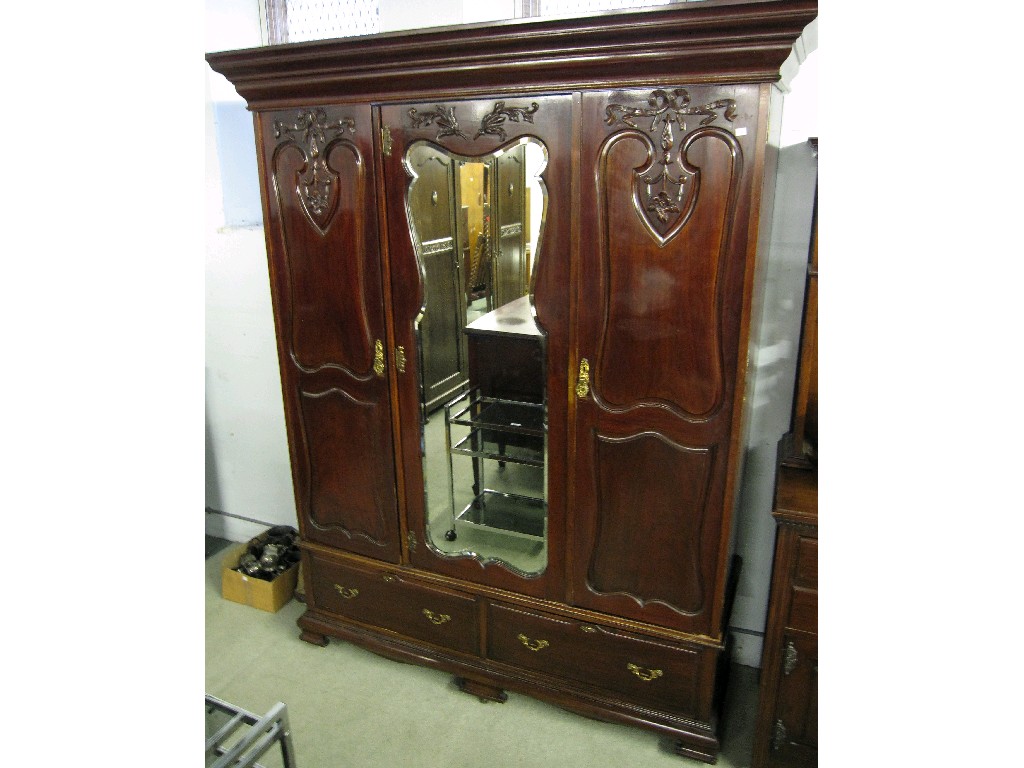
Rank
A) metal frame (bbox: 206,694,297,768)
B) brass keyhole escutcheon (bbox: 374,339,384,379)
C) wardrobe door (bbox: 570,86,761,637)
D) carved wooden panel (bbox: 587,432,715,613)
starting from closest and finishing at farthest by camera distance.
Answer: metal frame (bbox: 206,694,297,768) → wardrobe door (bbox: 570,86,761,637) → carved wooden panel (bbox: 587,432,715,613) → brass keyhole escutcheon (bbox: 374,339,384,379)

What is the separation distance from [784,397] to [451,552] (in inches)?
42.3

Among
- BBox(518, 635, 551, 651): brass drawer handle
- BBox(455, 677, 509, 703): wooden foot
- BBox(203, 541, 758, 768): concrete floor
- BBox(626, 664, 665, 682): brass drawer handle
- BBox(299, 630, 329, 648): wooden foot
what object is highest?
BBox(518, 635, 551, 651): brass drawer handle

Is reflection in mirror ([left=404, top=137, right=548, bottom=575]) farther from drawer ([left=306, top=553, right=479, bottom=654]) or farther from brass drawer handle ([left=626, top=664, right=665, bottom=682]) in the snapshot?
brass drawer handle ([left=626, top=664, right=665, bottom=682])

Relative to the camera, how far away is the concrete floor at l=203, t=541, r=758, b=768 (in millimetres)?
1706

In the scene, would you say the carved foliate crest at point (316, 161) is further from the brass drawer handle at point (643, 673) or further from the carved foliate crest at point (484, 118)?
the brass drawer handle at point (643, 673)

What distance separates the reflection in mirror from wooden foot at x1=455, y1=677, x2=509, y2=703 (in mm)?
426

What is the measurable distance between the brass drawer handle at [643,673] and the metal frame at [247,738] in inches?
35.0

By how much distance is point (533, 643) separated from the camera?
1.79 metres

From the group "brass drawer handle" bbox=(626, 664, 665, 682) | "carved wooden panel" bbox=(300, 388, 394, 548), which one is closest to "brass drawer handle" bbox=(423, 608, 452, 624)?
"carved wooden panel" bbox=(300, 388, 394, 548)

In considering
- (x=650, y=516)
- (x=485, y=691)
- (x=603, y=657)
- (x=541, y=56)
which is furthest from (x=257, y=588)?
(x=541, y=56)

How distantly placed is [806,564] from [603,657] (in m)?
0.61
